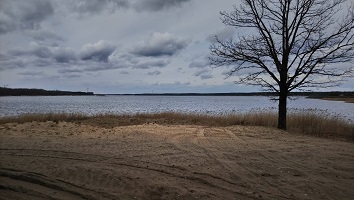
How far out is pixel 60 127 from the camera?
13.8 m

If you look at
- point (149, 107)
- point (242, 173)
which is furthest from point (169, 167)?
point (149, 107)

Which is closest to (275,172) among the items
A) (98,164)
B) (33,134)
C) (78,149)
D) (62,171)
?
(98,164)

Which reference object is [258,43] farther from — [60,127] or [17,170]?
[17,170]

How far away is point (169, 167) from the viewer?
7535mm

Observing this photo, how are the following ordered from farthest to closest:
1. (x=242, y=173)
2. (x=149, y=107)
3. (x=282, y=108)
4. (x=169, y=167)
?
(x=149, y=107), (x=282, y=108), (x=169, y=167), (x=242, y=173)

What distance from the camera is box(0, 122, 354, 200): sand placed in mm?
6121

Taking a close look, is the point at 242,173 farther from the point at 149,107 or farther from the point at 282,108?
the point at 149,107

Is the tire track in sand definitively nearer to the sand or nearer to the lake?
the sand

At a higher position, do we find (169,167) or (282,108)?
(282,108)

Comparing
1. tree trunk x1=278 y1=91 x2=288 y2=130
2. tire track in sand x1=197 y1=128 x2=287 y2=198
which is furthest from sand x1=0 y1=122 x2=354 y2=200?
tree trunk x1=278 y1=91 x2=288 y2=130

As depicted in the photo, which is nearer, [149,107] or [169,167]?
[169,167]

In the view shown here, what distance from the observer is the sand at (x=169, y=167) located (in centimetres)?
612

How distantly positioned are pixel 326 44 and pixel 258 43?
297cm

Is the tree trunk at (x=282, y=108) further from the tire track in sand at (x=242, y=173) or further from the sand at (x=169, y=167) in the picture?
the tire track in sand at (x=242, y=173)
